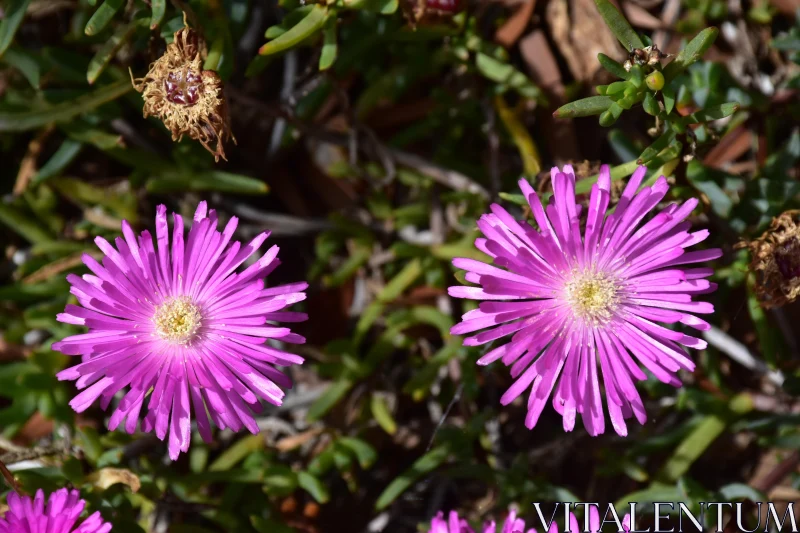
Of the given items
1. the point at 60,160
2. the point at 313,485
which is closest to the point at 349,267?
the point at 313,485

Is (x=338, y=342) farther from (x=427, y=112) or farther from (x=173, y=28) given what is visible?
(x=173, y=28)

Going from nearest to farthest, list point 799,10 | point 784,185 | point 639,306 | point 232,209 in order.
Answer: point 639,306 < point 784,185 < point 799,10 < point 232,209

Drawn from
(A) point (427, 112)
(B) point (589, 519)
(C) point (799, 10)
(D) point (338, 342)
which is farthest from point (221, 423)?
(C) point (799, 10)

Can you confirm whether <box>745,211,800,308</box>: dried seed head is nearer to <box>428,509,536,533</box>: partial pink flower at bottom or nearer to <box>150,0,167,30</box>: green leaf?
<box>428,509,536,533</box>: partial pink flower at bottom

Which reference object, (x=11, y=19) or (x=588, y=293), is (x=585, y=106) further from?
(x=11, y=19)

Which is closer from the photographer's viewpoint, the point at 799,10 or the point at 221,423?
the point at 221,423

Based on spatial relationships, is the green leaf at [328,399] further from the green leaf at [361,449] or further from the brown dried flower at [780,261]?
the brown dried flower at [780,261]
